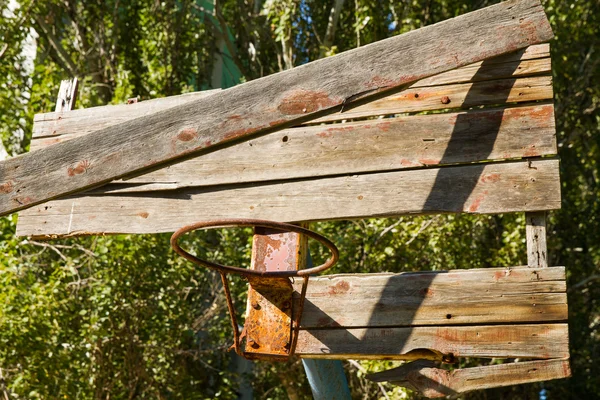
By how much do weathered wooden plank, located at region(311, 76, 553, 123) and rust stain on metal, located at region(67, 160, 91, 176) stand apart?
118 centimetres

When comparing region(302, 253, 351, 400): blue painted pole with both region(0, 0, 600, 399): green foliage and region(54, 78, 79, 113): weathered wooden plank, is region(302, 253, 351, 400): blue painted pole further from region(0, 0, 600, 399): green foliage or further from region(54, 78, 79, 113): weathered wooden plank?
region(0, 0, 600, 399): green foliage

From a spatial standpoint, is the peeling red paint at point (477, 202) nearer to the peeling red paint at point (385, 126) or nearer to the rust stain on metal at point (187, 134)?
the peeling red paint at point (385, 126)

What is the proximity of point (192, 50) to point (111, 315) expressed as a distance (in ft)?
15.4

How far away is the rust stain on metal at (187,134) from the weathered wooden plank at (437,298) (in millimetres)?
986

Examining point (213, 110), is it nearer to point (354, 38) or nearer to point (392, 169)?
point (392, 169)

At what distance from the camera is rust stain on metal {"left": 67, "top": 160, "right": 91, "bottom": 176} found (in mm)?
3119

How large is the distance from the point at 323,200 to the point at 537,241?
1.01 m

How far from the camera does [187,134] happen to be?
3.03 metres

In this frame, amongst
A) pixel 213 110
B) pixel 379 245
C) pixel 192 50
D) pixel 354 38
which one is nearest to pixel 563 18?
pixel 354 38

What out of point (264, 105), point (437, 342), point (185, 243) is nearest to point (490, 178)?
point (437, 342)

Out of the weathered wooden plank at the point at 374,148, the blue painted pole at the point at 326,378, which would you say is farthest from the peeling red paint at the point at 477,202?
the blue painted pole at the point at 326,378

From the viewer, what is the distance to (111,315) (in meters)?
7.66

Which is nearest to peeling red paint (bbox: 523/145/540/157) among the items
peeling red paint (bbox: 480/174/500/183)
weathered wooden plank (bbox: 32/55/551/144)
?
peeling red paint (bbox: 480/174/500/183)

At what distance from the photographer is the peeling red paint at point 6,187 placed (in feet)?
10.5
